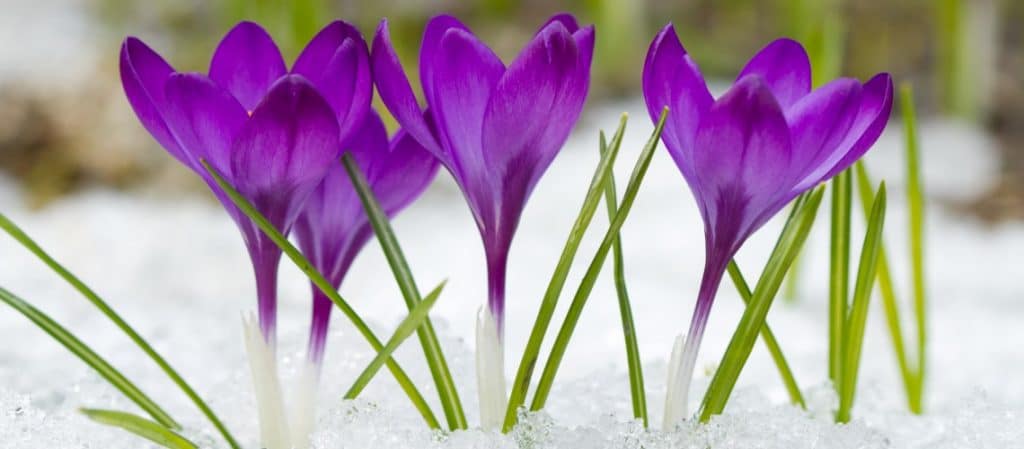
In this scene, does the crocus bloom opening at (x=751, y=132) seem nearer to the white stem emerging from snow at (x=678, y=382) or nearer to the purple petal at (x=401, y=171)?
the white stem emerging from snow at (x=678, y=382)

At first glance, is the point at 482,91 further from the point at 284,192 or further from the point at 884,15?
the point at 884,15

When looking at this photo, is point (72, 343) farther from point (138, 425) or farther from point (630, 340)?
→ point (630, 340)

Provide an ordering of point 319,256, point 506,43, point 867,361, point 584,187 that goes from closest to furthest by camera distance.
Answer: point 319,256 < point 867,361 < point 584,187 < point 506,43

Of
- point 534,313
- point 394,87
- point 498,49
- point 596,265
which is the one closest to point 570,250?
point 596,265

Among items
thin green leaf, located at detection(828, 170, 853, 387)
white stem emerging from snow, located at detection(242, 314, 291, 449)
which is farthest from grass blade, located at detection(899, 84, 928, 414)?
white stem emerging from snow, located at detection(242, 314, 291, 449)

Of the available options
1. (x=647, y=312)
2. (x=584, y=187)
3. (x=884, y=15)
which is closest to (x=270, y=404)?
(x=647, y=312)

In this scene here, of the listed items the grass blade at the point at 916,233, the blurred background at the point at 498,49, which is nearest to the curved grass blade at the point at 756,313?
the grass blade at the point at 916,233

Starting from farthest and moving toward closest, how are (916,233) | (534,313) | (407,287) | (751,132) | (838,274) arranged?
1. (534,313)
2. (916,233)
3. (838,274)
4. (407,287)
5. (751,132)
